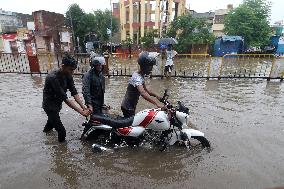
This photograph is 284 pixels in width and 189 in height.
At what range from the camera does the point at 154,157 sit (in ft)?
14.3

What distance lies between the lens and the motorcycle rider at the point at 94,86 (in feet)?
14.7

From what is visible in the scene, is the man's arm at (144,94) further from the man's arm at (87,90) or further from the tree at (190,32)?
the tree at (190,32)

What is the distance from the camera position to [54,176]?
3.84 meters

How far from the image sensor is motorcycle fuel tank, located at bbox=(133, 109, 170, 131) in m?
4.21

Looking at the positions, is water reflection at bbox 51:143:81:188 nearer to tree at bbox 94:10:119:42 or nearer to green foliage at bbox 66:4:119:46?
green foliage at bbox 66:4:119:46

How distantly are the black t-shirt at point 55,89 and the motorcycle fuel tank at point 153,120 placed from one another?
138 centimetres

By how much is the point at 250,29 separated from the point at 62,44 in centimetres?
2114

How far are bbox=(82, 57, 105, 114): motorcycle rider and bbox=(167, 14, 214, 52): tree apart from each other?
21043 mm

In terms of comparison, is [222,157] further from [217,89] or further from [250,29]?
[250,29]

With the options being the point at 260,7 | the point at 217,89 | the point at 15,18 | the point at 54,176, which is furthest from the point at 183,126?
the point at 15,18

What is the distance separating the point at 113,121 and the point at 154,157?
3.24ft

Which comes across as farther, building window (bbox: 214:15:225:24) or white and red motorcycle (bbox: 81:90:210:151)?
building window (bbox: 214:15:225:24)

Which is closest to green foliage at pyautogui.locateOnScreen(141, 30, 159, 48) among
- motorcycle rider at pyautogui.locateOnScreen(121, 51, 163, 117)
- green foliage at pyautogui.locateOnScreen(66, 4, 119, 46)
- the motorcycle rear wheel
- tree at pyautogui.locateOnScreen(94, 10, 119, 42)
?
green foliage at pyautogui.locateOnScreen(66, 4, 119, 46)

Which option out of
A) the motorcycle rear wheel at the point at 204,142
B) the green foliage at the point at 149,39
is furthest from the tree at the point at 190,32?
the motorcycle rear wheel at the point at 204,142
